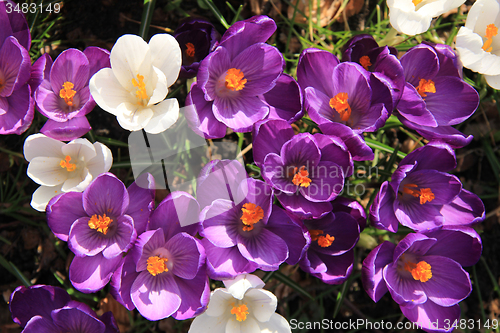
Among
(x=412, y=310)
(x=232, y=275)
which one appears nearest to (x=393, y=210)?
(x=412, y=310)

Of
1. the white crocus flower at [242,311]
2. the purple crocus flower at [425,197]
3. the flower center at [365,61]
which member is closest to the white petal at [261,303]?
the white crocus flower at [242,311]

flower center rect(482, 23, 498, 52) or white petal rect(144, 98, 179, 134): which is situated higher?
flower center rect(482, 23, 498, 52)

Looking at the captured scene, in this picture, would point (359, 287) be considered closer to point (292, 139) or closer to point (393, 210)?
point (393, 210)

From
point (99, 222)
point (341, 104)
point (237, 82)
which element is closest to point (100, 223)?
point (99, 222)

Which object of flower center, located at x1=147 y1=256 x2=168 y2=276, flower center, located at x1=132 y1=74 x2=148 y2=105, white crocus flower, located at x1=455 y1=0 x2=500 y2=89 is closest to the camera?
flower center, located at x1=147 y1=256 x2=168 y2=276

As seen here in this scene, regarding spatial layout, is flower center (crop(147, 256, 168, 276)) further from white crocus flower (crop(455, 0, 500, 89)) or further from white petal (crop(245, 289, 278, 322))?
white crocus flower (crop(455, 0, 500, 89))

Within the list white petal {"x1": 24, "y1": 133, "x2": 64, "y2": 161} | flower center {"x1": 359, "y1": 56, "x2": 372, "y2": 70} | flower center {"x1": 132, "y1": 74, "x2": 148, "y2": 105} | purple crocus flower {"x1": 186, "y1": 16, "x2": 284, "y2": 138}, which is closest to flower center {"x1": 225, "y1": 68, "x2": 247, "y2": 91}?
purple crocus flower {"x1": 186, "y1": 16, "x2": 284, "y2": 138}
